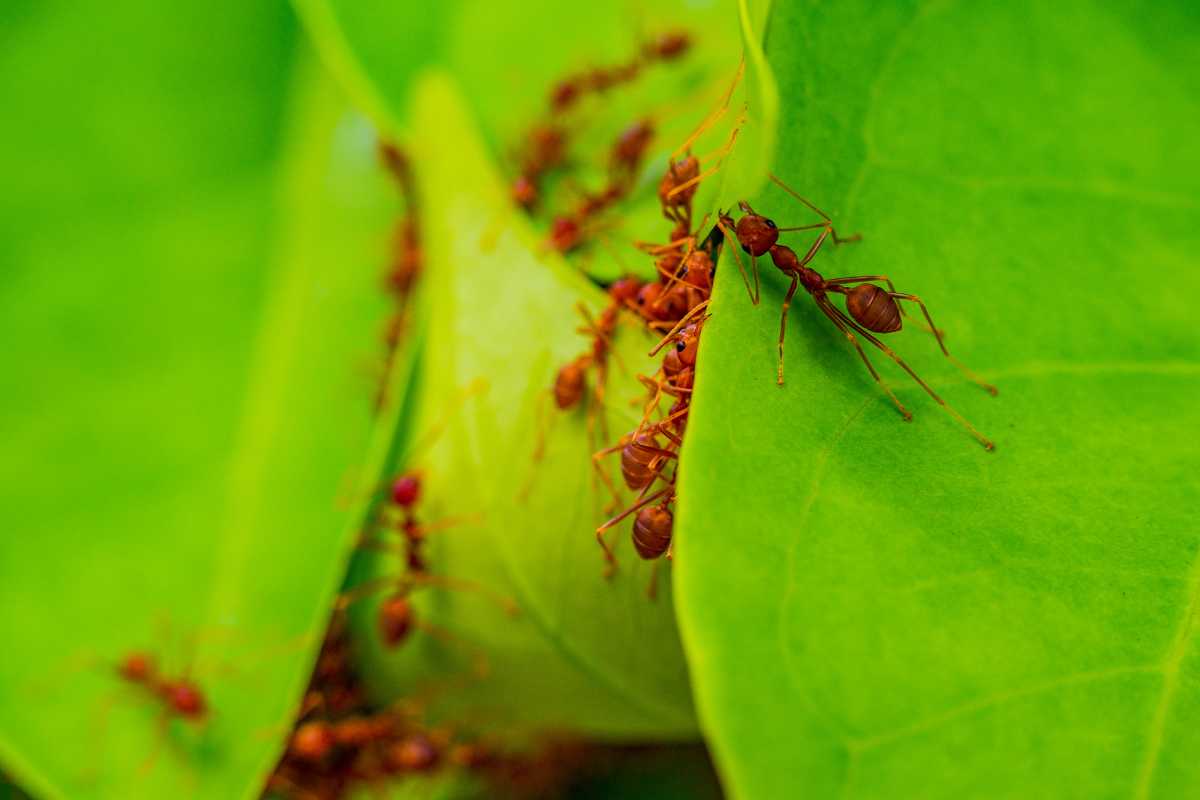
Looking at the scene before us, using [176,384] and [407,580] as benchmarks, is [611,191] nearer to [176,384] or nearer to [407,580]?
[407,580]

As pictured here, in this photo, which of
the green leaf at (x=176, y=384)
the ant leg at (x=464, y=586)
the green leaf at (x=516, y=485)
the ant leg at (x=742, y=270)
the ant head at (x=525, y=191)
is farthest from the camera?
the ant head at (x=525, y=191)

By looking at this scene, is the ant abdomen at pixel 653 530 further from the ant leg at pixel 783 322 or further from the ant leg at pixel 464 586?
the ant leg at pixel 464 586

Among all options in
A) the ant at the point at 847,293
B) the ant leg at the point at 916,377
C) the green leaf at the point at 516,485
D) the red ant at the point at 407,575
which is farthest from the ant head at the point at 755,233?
the red ant at the point at 407,575

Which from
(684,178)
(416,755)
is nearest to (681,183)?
(684,178)

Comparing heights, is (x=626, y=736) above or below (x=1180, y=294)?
below

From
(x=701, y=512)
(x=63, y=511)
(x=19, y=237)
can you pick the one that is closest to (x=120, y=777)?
(x=63, y=511)

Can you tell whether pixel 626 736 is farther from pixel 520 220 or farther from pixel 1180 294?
pixel 1180 294
